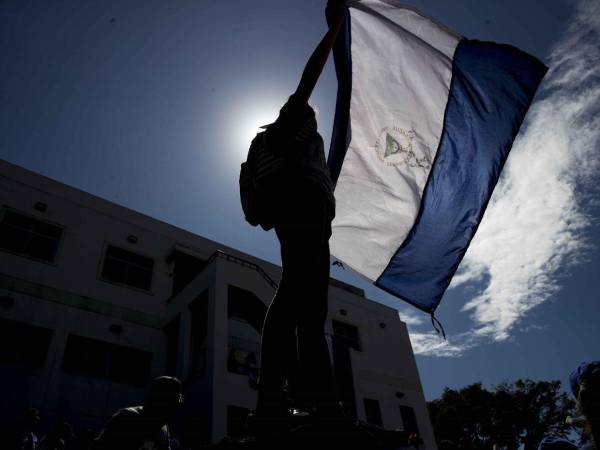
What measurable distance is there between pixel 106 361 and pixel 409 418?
576 inches

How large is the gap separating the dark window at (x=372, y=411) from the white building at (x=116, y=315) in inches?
1.8

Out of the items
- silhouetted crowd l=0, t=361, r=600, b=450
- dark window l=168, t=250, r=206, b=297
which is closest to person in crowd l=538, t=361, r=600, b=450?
silhouetted crowd l=0, t=361, r=600, b=450

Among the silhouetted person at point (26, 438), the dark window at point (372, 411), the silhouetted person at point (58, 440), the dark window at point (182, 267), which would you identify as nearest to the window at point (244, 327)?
the dark window at point (182, 267)

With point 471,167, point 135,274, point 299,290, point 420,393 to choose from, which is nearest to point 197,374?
point 135,274

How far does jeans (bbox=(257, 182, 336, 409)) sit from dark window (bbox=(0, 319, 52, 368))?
12.5 meters

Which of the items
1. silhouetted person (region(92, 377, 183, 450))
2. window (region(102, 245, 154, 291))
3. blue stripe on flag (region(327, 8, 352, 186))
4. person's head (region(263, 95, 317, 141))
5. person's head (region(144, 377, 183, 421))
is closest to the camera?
person's head (region(263, 95, 317, 141))

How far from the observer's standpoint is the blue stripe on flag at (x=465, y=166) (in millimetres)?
4582

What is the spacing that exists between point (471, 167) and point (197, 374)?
10.4m

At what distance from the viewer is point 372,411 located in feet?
60.1

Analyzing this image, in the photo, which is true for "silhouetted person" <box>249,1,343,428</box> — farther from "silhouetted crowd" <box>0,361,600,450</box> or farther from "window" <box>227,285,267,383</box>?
"window" <box>227,285,267,383</box>

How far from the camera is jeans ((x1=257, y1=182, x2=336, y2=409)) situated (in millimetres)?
1897

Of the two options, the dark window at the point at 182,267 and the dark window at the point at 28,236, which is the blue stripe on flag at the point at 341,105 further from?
the dark window at the point at 182,267

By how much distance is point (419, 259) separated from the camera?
460 centimetres

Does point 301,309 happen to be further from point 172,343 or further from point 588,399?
point 172,343
